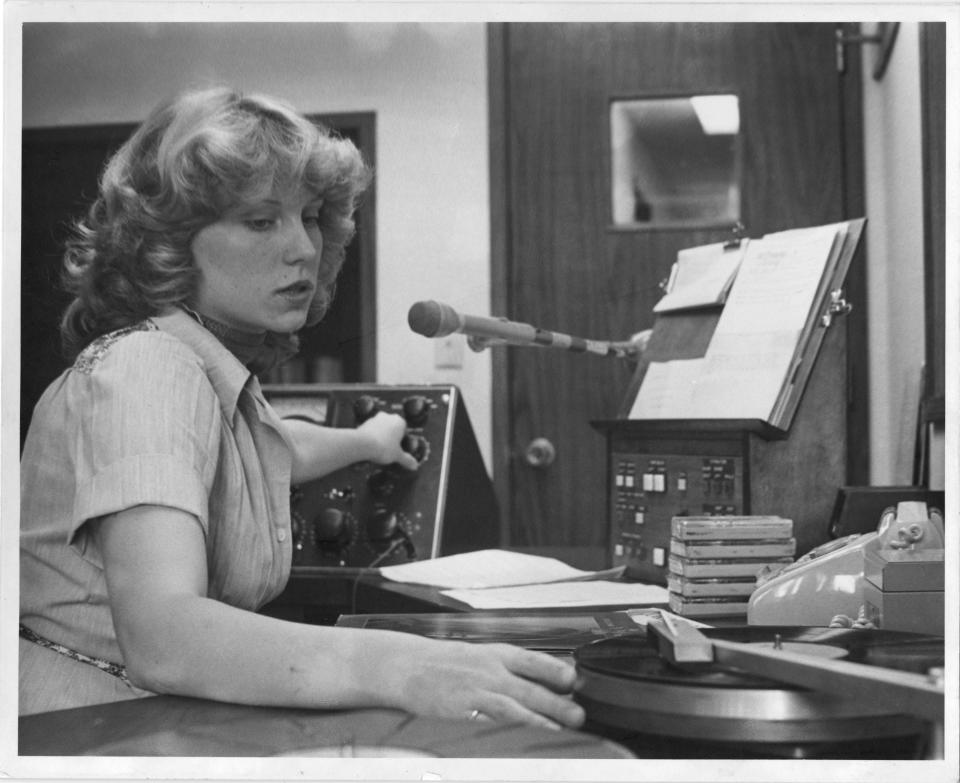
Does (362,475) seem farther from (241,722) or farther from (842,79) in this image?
(842,79)

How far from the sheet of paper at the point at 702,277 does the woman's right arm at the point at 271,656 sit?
2.91ft

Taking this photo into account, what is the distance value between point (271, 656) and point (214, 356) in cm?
37

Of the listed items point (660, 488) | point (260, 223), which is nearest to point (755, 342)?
point (660, 488)

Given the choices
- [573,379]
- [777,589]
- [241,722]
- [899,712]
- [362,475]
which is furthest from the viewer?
[573,379]

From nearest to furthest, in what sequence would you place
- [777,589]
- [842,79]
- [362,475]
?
[777,589], [362,475], [842,79]

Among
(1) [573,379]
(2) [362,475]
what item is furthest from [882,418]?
(1) [573,379]

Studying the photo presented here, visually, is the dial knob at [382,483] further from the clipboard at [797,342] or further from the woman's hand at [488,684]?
the woman's hand at [488,684]

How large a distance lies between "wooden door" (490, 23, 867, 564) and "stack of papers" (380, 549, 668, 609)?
0.93 metres

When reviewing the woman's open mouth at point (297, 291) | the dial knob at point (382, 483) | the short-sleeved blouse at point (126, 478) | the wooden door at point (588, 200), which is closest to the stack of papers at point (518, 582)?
the dial knob at point (382, 483)

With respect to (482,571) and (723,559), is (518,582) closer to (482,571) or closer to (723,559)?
(482,571)

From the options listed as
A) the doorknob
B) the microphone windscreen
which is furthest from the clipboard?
the doorknob

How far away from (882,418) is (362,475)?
754 millimetres

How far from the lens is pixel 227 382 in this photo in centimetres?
98

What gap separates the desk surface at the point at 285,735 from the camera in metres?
0.62
